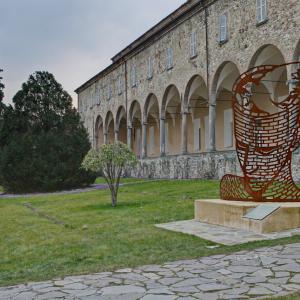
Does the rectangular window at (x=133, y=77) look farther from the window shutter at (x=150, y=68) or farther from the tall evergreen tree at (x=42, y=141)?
the tall evergreen tree at (x=42, y=141)

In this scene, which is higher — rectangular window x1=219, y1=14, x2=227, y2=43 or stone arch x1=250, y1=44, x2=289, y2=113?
rectangular window x1=219, y1=14, x2=227, y2=43

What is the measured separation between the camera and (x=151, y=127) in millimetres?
37781

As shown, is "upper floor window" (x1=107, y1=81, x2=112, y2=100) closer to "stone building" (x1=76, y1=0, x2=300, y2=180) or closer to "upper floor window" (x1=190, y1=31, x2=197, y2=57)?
"stone building" (x1=76, y1=0, x2=300, y2=180)

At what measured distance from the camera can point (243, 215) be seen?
25.7ft

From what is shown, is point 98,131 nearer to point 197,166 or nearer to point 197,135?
point 197,135

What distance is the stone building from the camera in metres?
18.5

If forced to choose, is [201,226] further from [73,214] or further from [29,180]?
[29,180]

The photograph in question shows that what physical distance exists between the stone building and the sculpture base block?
839cm

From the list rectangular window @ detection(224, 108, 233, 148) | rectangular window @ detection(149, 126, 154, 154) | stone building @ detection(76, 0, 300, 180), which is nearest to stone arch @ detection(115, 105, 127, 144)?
stone building @ detection(76, 0, 300, 180)

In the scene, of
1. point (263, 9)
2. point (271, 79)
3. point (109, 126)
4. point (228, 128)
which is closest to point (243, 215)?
point (263, 9)

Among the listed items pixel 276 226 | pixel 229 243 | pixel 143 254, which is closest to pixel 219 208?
pixel 276 226

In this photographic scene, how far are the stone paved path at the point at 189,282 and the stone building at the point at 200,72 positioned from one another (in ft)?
37.6

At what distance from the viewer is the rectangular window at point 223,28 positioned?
20812mm

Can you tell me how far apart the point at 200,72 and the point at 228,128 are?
460cm
